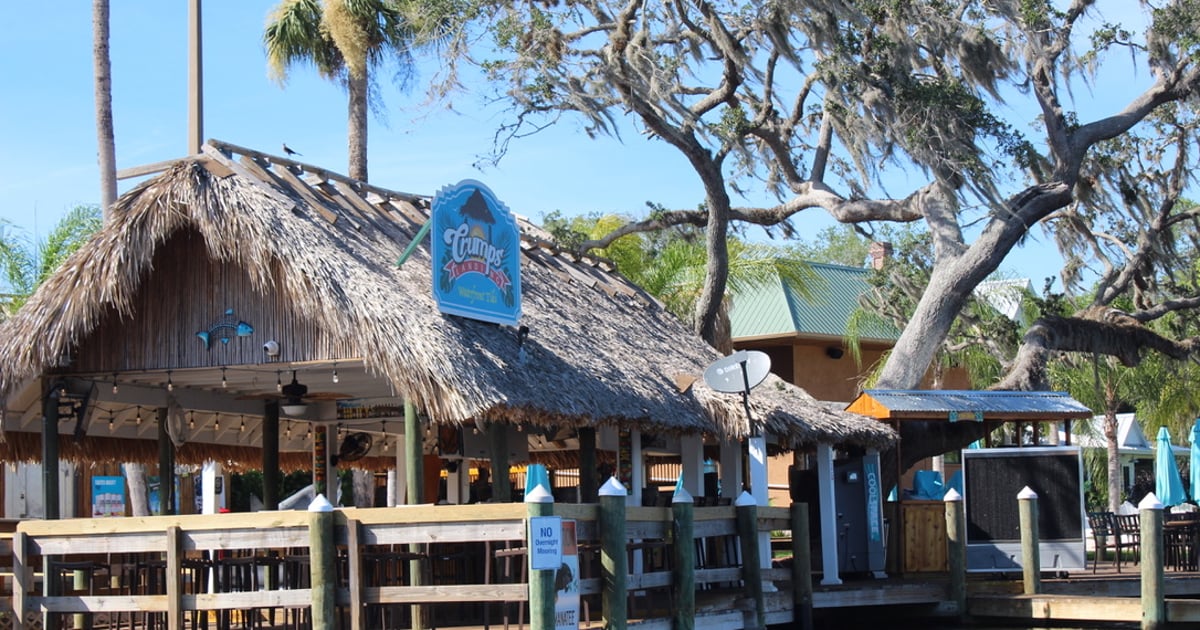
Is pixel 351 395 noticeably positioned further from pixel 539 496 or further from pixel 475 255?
pixel 539 496

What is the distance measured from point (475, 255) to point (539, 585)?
418 cm

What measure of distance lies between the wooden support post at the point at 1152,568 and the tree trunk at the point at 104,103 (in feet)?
56.5

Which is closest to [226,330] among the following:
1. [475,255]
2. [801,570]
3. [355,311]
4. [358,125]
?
[355,311]

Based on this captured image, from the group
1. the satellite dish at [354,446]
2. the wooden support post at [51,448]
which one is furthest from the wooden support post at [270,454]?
the wooden support post at [51,448]

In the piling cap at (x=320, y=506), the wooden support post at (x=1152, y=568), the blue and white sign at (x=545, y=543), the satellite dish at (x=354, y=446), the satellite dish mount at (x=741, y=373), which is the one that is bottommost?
the wooden support post at (x=1152, y=568)

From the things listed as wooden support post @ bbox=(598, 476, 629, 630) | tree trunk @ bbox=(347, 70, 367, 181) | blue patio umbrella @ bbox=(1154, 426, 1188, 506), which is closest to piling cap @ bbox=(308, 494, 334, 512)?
wooden support post @ bbox=(598, 476, 629, 630)

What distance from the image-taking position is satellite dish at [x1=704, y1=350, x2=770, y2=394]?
51.5 feet

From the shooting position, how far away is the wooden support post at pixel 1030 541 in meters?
17.2

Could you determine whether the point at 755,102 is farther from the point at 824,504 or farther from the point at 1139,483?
the point at 1139,483

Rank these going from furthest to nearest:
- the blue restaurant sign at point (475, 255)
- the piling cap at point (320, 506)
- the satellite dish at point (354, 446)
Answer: the satellite dish at point (354, 446), the blue restaurant sign at point (475, 255), the piling cap at point (320, 506)

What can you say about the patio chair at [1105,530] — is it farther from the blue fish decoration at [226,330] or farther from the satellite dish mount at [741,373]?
the blue fish decoration at [226,330]

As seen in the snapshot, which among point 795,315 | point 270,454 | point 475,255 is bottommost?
point 270,454

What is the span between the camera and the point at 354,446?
21891 mm

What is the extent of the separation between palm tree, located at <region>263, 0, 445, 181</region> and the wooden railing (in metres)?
14.4
